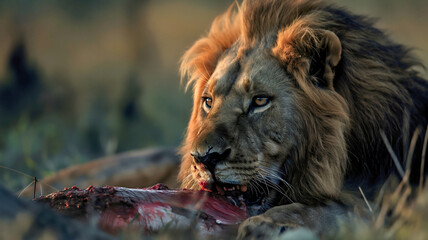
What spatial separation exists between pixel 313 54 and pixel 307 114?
1.30 ft

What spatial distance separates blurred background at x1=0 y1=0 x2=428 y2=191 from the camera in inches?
378

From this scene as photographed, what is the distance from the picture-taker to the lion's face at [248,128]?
10.3 ft

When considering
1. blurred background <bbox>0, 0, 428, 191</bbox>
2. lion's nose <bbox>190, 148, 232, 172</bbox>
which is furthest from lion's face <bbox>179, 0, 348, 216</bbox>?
blurred background <bbox>0, 0, 428, 191</bbox>

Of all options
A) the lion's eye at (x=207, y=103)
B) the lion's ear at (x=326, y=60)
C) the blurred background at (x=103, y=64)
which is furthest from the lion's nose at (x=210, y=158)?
the blurred background at (x=103, y=64)

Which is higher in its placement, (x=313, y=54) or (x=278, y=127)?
(x=313, y=54)

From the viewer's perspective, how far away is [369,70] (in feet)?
11.9

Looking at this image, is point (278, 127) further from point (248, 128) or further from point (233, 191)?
point (233, 191)

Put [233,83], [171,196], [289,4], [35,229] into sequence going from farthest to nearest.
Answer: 1. [289,4]
2. [233,83]
3. [171,196]
4. [35,229]

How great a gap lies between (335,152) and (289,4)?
46.1 inches

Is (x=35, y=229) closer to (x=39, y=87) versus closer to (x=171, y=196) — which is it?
(x=171, y=196)

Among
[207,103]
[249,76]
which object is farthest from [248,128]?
[207,103]

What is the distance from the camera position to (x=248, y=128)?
338 centimetres

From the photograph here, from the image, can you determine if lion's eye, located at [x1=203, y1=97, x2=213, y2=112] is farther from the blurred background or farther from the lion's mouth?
the blurred background

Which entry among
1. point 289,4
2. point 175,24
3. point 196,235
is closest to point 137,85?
point 175,24
